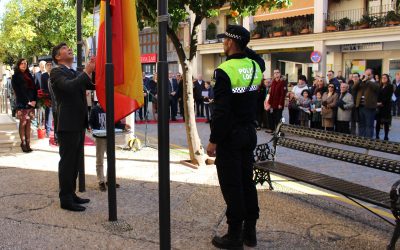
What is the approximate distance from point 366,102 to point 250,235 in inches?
309

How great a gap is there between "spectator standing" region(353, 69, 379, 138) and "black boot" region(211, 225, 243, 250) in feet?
26.1

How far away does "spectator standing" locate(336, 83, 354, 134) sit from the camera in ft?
37.1

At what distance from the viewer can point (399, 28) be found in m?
22.8

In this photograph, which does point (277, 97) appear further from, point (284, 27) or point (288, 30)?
point (284, 27)

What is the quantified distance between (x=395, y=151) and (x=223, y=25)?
30.9 meters

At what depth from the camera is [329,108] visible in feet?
37.9

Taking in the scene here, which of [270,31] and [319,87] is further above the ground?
[270,31]

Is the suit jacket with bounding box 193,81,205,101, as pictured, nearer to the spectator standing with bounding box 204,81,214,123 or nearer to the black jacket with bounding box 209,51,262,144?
the spectator standing with bounding box 204,81,214,123

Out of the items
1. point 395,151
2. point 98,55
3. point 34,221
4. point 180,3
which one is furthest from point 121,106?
point 395,151

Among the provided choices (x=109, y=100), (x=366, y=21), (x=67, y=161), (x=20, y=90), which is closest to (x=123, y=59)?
(x=109, y=100)

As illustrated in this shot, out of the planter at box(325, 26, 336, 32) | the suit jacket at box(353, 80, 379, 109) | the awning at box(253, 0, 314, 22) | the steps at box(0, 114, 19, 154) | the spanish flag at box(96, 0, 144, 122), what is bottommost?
the steps at box(0, 114, 19, 154)

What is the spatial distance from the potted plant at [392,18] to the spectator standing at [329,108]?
44.8 ft

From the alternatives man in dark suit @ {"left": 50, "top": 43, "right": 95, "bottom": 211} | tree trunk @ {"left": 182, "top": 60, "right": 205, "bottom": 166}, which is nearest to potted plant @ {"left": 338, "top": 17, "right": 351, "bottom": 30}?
tree trunk @ {"left": 182, "top": 60, "right": 205, "bottom": 166}

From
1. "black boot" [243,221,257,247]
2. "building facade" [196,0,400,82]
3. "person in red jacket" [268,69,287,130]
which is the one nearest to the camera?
"black boot" [243,221,257,247]
